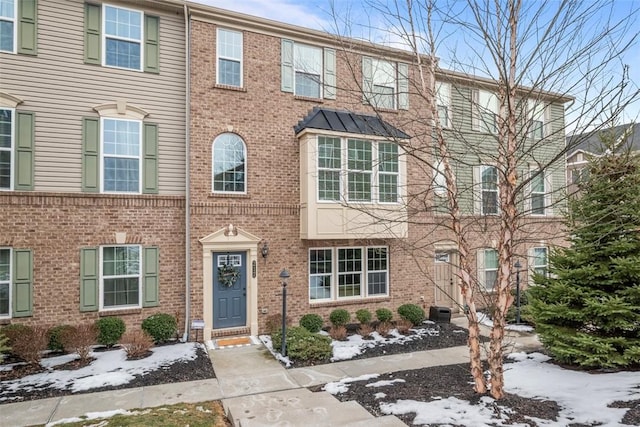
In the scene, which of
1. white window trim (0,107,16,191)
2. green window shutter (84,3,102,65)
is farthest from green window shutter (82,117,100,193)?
green window shutter (84,3,102,65)

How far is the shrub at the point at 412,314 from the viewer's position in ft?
37.5

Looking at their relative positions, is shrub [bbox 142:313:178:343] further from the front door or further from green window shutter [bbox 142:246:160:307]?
the front door

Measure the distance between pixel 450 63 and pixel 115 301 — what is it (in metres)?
9.01

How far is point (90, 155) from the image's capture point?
30.3 ft

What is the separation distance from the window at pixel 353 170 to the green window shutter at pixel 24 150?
675cm

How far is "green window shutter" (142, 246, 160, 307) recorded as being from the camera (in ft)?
31.6

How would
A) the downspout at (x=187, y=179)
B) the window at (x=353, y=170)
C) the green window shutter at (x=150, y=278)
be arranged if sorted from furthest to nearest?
the window at (x=353, y=170), the downspout at (x=187, y=179), the green window shutter at (x=150, y=278)

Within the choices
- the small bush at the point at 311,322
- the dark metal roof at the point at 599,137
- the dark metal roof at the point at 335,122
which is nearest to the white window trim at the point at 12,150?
the dark metal roof at the point at 335,122

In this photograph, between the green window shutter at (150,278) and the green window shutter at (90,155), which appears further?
the green window shutter at (150,278)

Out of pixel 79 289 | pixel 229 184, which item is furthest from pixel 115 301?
pixel 229 184

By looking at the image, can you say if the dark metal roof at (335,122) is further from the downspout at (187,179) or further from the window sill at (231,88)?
the downspout at (187,179)

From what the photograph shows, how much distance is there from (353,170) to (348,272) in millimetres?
3077

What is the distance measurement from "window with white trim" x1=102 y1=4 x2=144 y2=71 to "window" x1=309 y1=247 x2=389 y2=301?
6829 mm

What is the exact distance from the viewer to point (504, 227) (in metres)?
5.49
